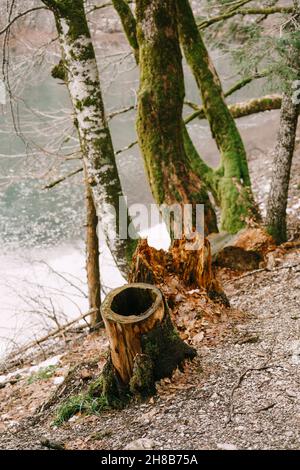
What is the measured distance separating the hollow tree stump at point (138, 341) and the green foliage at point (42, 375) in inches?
83.7

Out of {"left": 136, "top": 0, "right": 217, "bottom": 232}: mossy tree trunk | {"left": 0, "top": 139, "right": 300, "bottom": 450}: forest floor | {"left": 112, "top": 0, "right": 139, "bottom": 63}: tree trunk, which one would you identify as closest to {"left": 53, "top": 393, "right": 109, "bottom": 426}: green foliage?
{"left": 0, "top": 139, "right": 300, "bottom": 450}: forest floor

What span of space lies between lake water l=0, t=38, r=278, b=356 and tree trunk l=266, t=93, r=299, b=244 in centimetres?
215

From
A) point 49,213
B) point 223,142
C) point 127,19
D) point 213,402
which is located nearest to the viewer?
point 213,402

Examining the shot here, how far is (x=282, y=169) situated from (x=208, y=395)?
4.46 meters

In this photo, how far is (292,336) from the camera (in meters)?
3.87

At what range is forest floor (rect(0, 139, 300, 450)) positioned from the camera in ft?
9.26

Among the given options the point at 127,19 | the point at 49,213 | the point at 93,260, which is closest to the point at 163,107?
the point at 127,19

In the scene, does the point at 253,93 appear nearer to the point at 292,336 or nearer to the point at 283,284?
the point at 283,284

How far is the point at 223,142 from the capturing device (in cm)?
786

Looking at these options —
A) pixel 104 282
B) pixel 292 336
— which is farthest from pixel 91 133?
pixel 104 282

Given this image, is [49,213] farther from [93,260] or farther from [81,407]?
[81,407]

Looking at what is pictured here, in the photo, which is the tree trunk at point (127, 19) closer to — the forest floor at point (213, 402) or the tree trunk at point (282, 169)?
the tree trunk at point (282, 169)

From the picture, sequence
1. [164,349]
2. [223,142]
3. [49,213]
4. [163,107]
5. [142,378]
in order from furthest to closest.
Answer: [49,213]
[223,142]
[163,107]
[164,349]
[142,378]

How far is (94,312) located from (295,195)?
585 cm
